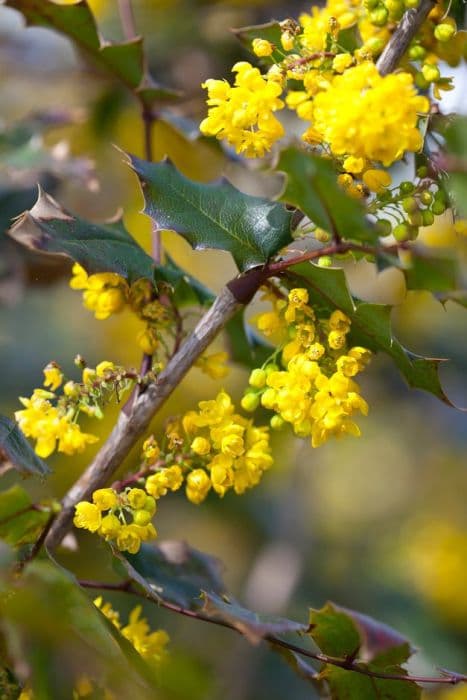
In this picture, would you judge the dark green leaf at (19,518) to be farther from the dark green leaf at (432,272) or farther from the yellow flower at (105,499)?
the dark green leaf at (432,272)

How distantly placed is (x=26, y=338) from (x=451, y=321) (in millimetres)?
1507

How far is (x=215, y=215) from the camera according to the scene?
1.11 m

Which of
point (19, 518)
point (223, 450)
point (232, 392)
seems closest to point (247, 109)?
point (223, 450)

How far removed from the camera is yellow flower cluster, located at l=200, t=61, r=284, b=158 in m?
1.02

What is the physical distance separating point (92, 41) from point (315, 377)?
2.49 ft

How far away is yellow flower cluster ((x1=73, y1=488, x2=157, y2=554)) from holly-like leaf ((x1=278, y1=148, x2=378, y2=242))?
0.38 m

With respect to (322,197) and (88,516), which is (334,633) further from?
(322,197)

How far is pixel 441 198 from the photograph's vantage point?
3.32ft

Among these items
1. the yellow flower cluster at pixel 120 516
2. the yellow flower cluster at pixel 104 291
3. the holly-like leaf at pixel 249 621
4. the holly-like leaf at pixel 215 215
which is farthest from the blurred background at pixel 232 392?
the holly-like leaf at pixel 249 621

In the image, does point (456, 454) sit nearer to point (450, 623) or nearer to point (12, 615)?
point (450, 623)

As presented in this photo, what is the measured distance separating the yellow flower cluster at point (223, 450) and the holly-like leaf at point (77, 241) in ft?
0.63

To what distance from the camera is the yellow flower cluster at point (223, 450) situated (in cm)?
110

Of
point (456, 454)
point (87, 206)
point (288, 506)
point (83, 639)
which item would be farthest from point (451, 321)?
point (83, 639)

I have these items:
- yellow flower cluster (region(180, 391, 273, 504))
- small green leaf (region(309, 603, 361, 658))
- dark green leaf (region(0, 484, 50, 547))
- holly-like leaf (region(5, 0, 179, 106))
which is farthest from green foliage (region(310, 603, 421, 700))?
holly-like leaf (region(5, 0, 179, 106))
